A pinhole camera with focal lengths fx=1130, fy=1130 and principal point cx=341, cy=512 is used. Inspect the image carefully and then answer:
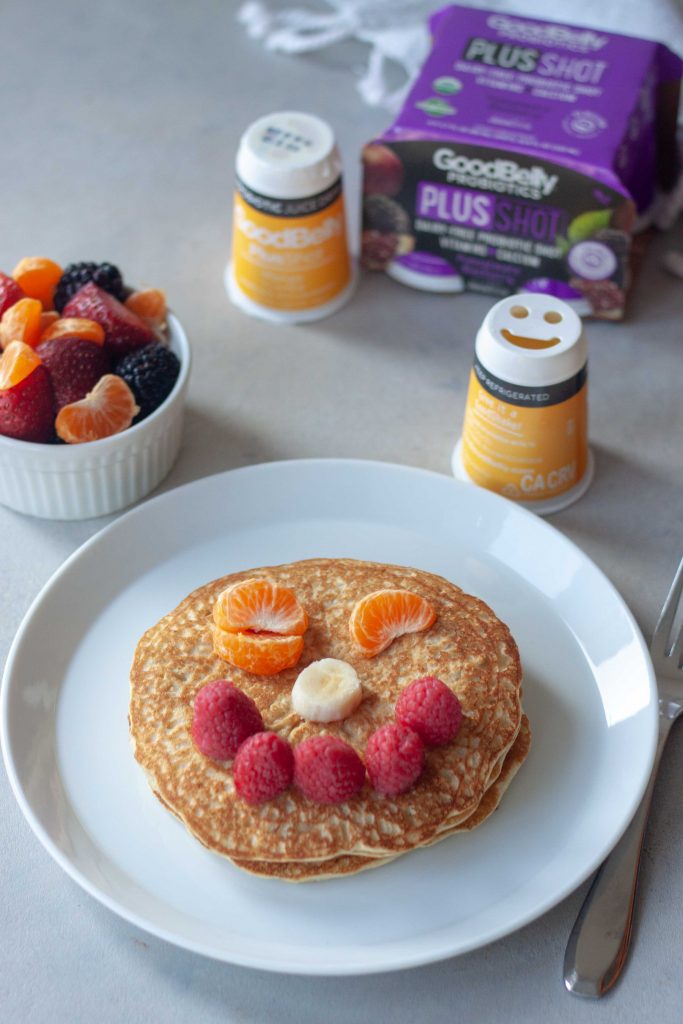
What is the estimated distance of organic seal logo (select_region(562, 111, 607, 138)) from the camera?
181 centimetres

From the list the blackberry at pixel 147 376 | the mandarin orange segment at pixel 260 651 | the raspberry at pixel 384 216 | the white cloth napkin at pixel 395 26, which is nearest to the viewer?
the mandarin orange segment at pixel 260 651

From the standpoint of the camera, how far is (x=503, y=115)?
6.07ft

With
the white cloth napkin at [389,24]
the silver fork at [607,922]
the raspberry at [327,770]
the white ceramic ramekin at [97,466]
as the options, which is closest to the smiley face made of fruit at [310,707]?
the raspberry at [327,770]

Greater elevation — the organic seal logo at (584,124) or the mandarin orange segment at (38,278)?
the organic seal logo at (584,124)

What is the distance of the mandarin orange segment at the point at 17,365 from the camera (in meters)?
1.46

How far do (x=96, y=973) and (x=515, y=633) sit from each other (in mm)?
645

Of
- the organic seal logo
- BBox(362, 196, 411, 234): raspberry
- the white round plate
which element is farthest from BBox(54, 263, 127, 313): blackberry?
the organic seal logo

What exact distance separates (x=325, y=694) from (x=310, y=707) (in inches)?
0.9

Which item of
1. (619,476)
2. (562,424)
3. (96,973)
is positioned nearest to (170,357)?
(562,424)

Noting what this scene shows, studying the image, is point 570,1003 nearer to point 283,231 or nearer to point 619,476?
point 619,476

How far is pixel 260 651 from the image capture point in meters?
1.29

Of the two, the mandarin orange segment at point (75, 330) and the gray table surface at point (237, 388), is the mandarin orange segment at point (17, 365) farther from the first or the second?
the gray table surface at point (237, 388)

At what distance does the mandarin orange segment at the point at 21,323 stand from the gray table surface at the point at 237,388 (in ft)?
0.89

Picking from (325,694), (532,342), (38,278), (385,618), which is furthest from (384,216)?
(325,694)
